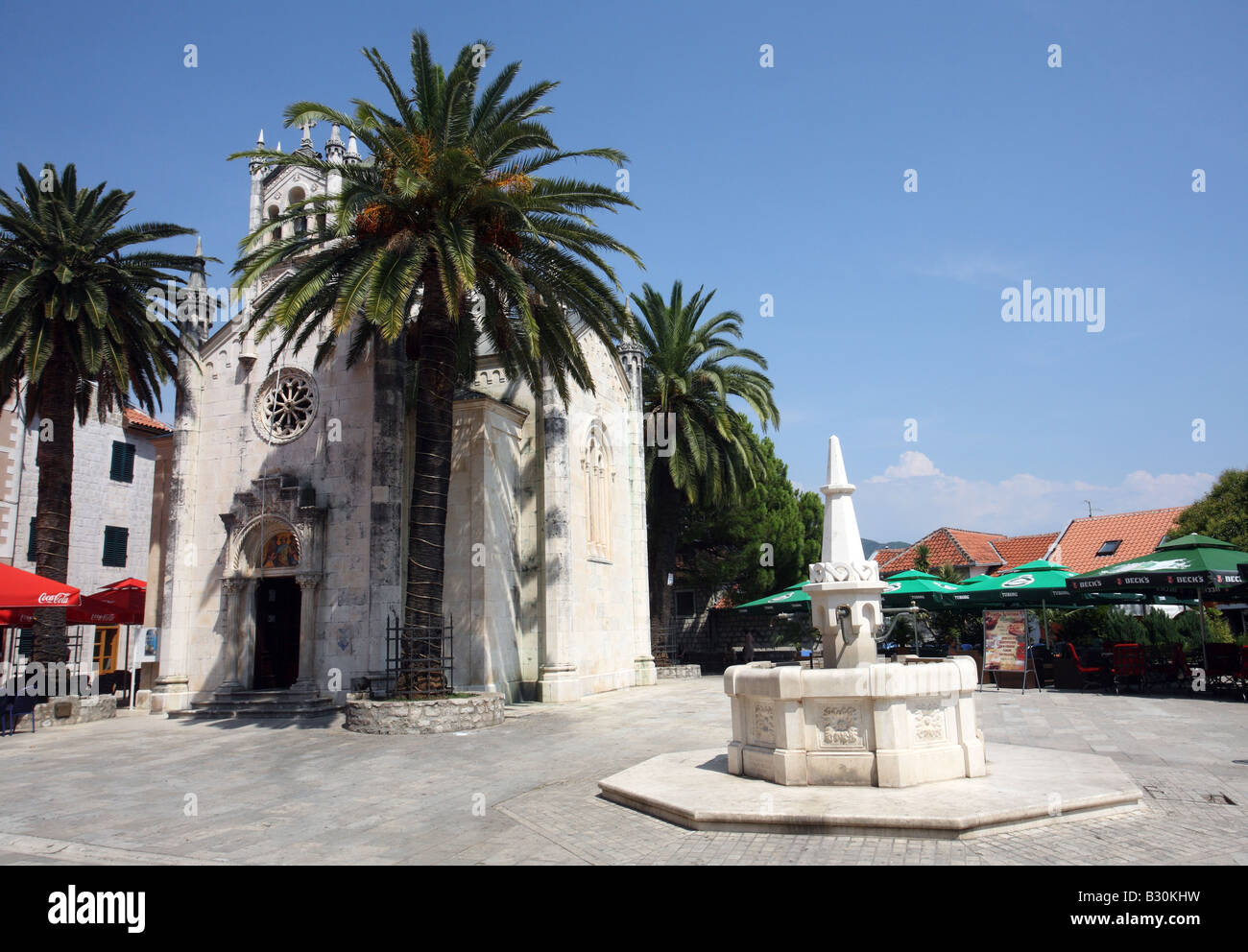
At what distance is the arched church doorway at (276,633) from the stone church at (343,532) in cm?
4

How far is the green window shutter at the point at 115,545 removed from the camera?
32.8 meters

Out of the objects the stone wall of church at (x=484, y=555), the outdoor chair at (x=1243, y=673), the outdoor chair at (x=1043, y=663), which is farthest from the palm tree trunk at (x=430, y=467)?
the outdoor chair at (x=1243, y=673)

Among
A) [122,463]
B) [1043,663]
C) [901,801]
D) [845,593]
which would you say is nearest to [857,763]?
[901,801]

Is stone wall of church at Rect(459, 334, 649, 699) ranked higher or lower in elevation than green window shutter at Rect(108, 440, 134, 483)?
lower

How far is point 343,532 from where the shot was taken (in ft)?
64.1

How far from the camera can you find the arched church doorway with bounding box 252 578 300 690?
2062cm

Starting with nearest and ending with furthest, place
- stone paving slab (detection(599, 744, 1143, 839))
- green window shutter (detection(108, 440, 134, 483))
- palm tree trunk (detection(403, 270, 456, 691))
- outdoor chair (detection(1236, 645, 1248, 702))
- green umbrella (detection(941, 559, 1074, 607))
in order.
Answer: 1. stone paving slab (detection(599, 744, 1143, 839))
2. palm tree trunk (detection(403, 270, 456, 691))
3. outdoor chair (detection(1236, 645, 1248, 702))
4. green umbrella (detection(941, 559, 1074, 607))
5. green window shutter (detection(108, 440, 134, 483))

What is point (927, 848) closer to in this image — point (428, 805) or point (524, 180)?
point (428, 805)

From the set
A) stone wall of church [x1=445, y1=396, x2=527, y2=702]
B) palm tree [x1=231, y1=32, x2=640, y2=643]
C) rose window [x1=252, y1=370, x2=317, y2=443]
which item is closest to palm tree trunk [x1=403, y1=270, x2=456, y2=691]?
palm tree [x1=231, y1=32, x2=640, y2=643]

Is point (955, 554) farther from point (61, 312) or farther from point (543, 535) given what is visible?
point (61, 312)

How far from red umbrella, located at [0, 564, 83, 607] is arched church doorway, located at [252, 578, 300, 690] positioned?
4.75m

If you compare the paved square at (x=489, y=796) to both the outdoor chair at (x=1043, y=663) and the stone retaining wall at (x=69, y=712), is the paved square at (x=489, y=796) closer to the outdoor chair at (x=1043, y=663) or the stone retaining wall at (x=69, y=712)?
the stone retaining wall at (x=69, y=712)

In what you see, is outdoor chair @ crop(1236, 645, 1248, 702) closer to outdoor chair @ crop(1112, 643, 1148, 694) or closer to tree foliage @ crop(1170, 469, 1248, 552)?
outdoor chair @ crop(1112, 643, 1148, 694)
